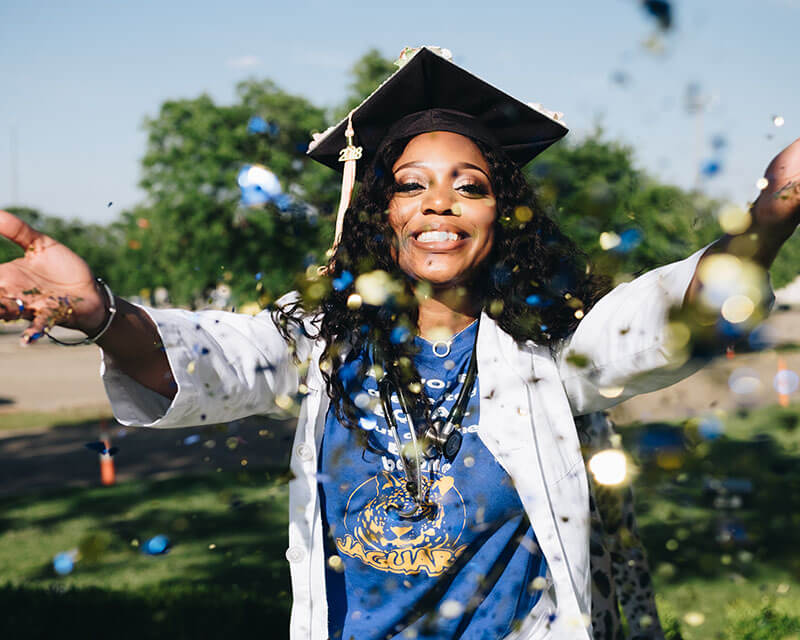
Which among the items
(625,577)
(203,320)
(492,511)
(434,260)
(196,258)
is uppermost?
(196,258)

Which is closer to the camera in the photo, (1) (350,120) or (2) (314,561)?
(2) (314,561)

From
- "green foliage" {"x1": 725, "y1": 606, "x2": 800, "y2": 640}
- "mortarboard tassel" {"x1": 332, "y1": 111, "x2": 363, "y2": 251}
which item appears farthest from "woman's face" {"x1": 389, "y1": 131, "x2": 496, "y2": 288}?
"green foliage" {"x1": 725, "y1": 606, "x2": 800, "y2": 640}

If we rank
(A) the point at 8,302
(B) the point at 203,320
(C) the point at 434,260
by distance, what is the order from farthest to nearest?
(C) the point at 434,260 → (B) the point at 203,320 → (A) the point at 8,302

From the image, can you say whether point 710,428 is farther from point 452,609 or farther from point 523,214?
point 523,214

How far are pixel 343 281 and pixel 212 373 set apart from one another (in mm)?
677

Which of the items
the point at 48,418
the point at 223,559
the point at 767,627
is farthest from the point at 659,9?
the point at 48,418

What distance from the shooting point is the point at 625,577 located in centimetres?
330

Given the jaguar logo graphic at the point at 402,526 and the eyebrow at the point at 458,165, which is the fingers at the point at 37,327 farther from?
the eyebrow at the point at 458,165

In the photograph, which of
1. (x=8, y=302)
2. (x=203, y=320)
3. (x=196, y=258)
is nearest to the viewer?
(x=8, y=302)

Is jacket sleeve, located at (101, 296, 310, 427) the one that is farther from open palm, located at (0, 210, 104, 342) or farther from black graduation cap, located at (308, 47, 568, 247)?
black graduation cap, located at (308, 47, 568, 247)

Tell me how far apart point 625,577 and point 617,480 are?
1.27m

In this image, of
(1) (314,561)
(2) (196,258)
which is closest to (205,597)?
(1) (314,561)

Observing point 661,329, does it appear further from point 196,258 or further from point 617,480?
point 196,258

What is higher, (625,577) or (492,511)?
(492,511)
